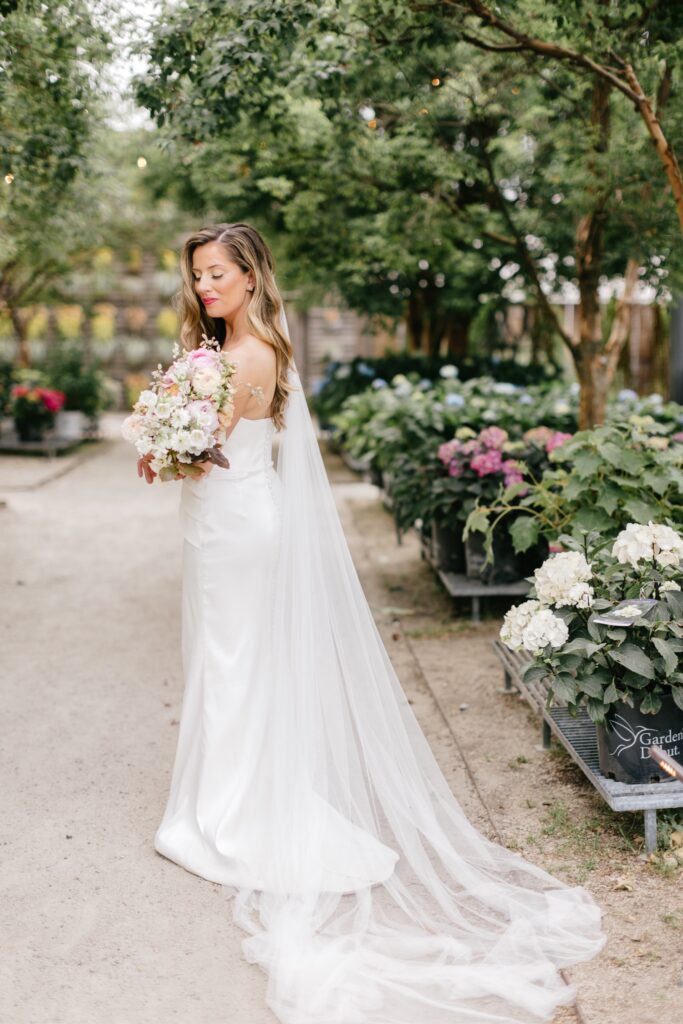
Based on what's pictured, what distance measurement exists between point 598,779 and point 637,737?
0.22 meters

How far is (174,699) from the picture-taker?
5.69m

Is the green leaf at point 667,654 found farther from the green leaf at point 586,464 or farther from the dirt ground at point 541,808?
the green leaf at point 586,464

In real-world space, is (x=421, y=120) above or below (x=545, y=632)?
above

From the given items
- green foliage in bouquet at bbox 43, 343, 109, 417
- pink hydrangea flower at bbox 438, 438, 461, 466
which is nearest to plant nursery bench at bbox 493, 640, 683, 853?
pink hydrangea flower at bbox 438, 438, 461, 466

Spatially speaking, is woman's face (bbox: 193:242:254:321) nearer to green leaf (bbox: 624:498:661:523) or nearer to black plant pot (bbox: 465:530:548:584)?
green leaf (bbox: 624:498:661:523)

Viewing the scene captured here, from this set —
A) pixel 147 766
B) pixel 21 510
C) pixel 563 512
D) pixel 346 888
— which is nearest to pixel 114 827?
pixel 147 766

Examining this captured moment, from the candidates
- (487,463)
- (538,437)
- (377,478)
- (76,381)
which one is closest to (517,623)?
(487,463)

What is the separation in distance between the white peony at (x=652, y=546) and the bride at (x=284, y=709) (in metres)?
0.99

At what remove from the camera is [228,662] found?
151 inches

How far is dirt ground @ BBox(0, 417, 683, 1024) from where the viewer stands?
2.99 metres

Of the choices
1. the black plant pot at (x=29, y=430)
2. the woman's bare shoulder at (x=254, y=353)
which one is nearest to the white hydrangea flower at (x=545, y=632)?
the woman's bare shoulder at (x=254, y=353)

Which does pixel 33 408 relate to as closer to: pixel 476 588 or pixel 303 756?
pixel 476 588

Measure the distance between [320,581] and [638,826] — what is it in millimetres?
1485

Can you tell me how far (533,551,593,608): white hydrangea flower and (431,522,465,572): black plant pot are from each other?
2.98 m
